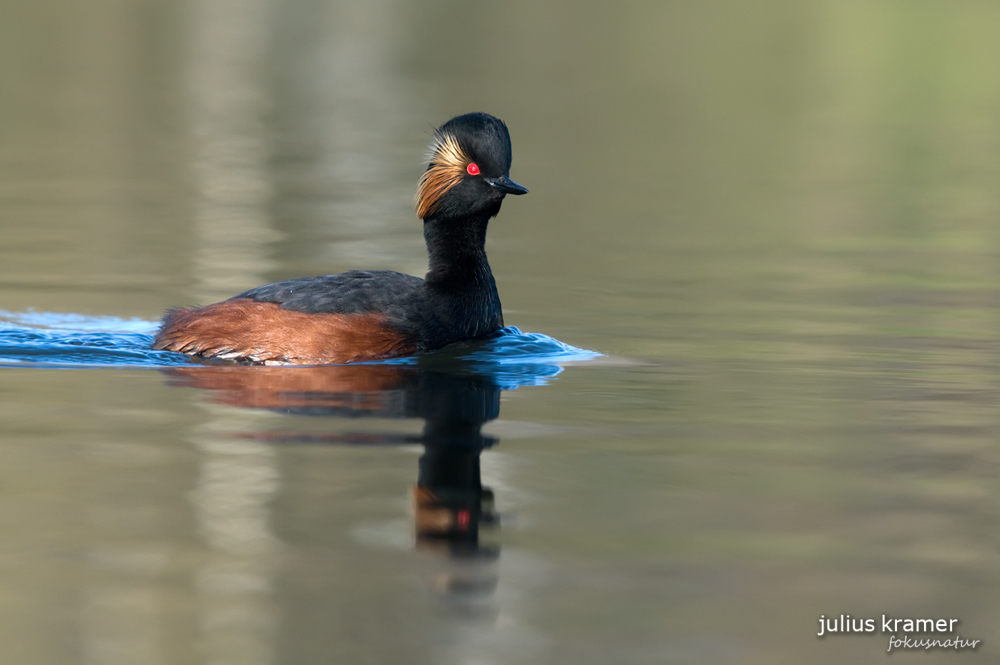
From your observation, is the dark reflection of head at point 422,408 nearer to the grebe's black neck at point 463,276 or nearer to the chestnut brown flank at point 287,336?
the chestnut brown flank at point 287,336

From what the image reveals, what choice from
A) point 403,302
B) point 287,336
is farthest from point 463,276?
point 287,336

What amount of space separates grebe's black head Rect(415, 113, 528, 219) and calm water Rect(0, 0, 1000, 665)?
4.10 ft

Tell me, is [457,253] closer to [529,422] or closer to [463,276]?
[463,276]

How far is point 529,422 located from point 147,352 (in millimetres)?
3754

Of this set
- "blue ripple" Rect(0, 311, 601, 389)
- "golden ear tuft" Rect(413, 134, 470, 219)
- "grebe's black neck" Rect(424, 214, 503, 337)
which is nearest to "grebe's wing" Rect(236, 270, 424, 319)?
"grebe's black neck" Rect(424, 214, 503, 337)

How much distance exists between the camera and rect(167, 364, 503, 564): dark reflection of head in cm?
722

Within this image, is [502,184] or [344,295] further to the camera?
[502,184]

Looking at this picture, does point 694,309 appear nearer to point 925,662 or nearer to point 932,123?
point 925,662

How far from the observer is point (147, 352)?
37.2 ft

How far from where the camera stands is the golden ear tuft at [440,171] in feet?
37.8

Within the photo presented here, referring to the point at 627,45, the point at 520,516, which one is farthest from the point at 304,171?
the point at 627,45

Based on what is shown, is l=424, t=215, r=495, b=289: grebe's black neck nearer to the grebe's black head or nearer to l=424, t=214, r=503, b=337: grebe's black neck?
l=424, t=214, r=503, b=337: grebe's black neck

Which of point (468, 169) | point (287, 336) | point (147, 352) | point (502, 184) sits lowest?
point (147, 352)

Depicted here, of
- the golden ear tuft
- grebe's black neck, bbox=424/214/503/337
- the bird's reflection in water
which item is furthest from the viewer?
grebe's black neck, bbox=424/214/503/337
